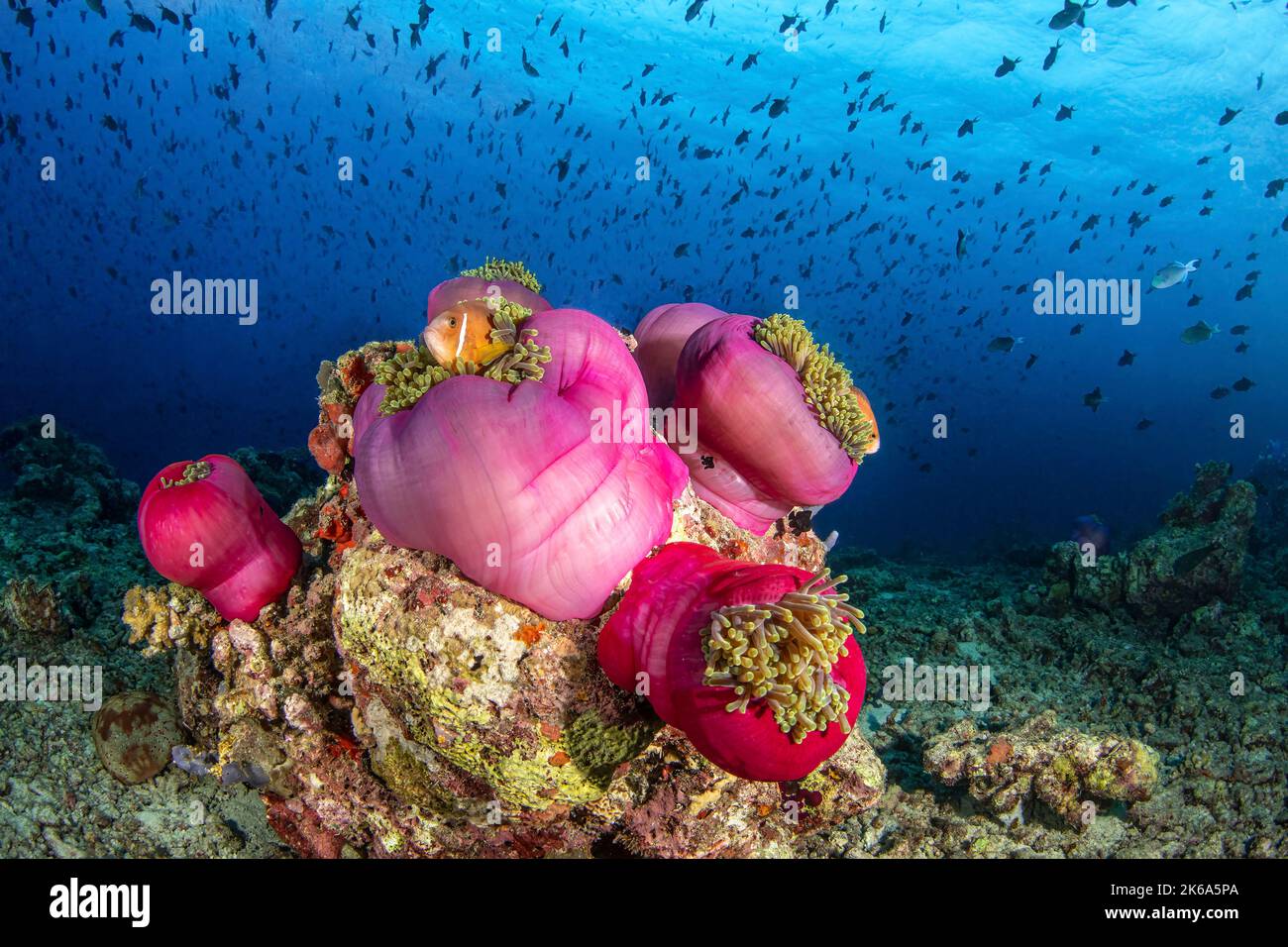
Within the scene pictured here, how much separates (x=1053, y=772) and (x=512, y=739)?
13.5 feet

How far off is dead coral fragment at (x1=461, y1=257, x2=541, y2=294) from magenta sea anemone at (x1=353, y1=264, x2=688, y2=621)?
1585 mm

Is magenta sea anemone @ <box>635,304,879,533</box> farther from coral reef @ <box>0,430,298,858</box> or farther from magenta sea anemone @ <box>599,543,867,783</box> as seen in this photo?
coral reef @ <box>0,430,298,858</box>

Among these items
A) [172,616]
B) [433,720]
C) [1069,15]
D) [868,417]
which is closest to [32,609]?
[172,616]

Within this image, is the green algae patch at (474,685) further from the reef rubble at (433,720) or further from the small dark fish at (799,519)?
the small dark fish at (799,519)

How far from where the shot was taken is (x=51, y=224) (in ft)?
207

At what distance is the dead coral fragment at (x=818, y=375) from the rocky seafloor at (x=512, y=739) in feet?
3.09

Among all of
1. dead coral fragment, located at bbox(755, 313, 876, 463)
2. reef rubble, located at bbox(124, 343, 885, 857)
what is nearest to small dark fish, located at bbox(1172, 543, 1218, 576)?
reef rubble, located at bbox(124, 343, 885, 857)

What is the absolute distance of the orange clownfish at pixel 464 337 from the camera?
302 centimetres

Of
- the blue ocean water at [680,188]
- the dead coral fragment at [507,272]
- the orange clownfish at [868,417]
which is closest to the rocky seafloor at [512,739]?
the orange clownfish at [868,417]

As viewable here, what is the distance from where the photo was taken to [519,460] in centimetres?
265

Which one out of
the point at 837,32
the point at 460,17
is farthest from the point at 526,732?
the point at 460,17

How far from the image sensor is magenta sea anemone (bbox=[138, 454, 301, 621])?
3.74 metres
